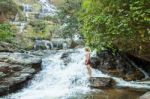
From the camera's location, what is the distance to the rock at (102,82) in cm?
1345

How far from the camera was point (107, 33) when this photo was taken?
12.4 meters

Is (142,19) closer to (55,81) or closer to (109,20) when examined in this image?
(109,20)

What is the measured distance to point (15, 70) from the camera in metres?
14.3

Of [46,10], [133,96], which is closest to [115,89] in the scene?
[133,96]

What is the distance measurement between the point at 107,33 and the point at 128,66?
467 centimetres

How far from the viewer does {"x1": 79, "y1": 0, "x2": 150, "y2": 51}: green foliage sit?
1078cm

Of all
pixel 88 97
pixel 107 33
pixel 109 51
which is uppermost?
pixel 107 33

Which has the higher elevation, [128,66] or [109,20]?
[109,20]

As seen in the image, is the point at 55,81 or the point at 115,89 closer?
the point at 115,89

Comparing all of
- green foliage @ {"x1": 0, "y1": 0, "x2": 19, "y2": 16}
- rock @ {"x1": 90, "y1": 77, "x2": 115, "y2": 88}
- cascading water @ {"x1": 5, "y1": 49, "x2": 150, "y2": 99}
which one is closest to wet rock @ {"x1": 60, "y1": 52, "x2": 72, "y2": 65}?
cascading water @ {"x1": 5, "y1": 49, "x2": 150, "y2": 99}

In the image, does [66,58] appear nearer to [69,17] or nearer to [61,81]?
[61,81]

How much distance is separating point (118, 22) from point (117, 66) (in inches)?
199

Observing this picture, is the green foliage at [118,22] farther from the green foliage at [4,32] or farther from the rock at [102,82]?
the green foliage at [4,32]

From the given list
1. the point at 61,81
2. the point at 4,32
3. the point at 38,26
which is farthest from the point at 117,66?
the point at 38,26
